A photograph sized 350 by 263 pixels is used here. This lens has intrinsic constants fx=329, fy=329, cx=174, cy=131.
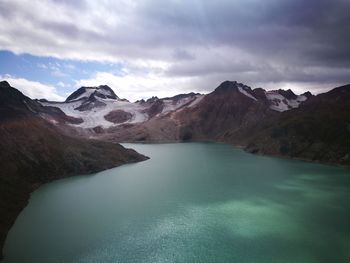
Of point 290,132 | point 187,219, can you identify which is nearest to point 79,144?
point 187,219

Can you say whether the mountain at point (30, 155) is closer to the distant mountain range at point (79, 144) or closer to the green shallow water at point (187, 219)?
the distant mountain range at point (79, 144)

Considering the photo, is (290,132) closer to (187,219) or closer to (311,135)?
(311,135)

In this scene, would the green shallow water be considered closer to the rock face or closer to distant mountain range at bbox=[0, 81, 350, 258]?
distant mountain range at bbox=[0, 81, 350, 258]

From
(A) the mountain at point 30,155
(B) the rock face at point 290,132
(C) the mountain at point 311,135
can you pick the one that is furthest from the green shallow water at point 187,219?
(B) the rock face at point 290,132

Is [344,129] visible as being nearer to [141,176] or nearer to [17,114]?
[141,176]

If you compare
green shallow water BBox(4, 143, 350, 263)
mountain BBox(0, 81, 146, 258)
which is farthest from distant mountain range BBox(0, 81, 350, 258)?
green shallow water BBox(4, 143, 350, 263)
